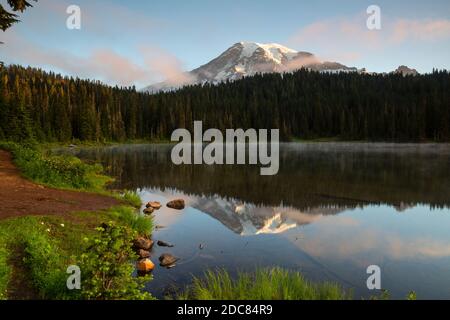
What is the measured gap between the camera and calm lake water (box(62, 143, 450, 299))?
1409 centimetres

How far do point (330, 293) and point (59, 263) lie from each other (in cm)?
816

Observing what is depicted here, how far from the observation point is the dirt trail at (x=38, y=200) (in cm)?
1789

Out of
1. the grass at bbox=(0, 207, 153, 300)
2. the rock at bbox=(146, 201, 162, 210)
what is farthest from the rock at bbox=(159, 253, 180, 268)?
the rock at bbox=(146, 201, 162, 210)

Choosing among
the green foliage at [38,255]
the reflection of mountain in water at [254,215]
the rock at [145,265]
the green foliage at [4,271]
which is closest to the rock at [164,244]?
the rock at [145,265]

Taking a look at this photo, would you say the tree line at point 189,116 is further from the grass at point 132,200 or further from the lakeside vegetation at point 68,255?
the lakeside vegetation at point 68,255

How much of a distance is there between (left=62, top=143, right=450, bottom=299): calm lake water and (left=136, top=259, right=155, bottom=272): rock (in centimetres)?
30

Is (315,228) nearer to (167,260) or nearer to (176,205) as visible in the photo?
(167,260)

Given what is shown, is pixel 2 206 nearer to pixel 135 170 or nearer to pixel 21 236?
pixel 21 236

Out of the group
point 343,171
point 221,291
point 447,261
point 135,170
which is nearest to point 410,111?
point 343,171

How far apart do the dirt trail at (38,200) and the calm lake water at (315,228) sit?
4.17 meters

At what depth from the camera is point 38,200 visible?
20.4 meters

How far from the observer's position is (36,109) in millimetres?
122812

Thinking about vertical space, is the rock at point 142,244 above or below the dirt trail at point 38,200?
below

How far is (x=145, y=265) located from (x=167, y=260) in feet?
3.72
